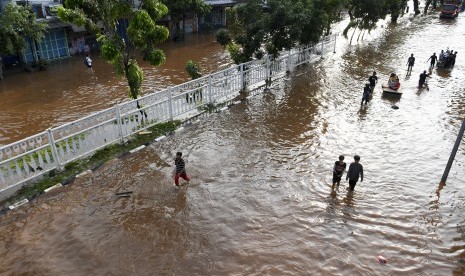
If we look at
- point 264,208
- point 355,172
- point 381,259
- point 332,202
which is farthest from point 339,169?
point 381,259

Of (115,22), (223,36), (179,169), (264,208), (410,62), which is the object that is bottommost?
(264,208)

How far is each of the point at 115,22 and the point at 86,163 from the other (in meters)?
5.47

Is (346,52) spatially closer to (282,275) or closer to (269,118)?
(269,118)

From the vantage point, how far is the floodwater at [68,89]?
1531 centimetres

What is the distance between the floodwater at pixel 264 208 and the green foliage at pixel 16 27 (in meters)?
13.7

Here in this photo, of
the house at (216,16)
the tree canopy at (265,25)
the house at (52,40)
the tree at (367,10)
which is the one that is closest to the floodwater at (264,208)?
the tree canopy at (265,25)

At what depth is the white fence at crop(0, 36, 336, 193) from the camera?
30.8ft

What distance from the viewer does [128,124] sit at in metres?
12.1

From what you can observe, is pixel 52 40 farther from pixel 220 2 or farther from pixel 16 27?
pixel 220 2

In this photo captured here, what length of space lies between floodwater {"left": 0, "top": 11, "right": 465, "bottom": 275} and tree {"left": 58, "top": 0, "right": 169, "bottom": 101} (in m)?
3.38

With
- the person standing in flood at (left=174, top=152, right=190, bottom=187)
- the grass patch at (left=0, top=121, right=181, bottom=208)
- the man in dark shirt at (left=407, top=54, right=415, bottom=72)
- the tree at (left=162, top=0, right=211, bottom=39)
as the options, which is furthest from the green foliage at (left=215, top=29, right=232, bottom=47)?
the tree at (left=162, top=0, right=211, bottom=39)

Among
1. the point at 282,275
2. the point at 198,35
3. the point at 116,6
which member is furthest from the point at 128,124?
the point at 198,35

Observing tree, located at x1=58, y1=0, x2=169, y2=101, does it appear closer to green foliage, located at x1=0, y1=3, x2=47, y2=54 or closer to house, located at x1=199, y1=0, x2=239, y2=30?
green foliage, located at x1=0, y1=3, x2=47, y2=54

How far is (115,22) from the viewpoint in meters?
12.8
